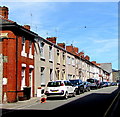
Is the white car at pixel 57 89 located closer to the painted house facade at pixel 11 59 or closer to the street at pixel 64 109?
the painted house facade at pixel 11 59

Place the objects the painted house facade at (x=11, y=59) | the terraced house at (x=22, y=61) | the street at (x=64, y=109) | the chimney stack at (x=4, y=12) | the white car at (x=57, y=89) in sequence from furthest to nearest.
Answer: the chimney stack at (x=4, y=12) → the white car at (x=57, y=89) → the terraced house at (x=22, y=61) → the painted house facade at (x=11, y=59) → the street at (x=64, y=109)

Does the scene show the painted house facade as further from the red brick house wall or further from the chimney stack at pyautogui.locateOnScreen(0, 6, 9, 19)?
the chimney stack at pyautogui.locateOnScreen(0, 6, 9, 19)

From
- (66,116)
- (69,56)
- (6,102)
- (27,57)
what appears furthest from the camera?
(69,56)

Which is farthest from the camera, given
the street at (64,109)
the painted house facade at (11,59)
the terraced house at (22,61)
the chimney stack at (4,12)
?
the chimney stack at (4,12)

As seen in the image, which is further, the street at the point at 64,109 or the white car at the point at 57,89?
the white car at the point at 57,89

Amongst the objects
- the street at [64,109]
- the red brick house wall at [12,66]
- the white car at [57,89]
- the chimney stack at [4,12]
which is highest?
the chimney stack at [4,12]

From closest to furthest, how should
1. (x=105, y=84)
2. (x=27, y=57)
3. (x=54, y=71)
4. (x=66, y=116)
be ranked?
(x=66, y=116)
(x=27, y=57)
(x=54, y=71)
(x=105, y=84)

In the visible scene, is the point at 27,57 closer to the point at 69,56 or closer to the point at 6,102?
the point at 6,102

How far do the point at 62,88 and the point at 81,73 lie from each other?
29.3m

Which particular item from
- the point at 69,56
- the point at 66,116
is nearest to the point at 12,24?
the point at 66,116

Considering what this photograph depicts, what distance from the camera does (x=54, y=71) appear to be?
31.1m

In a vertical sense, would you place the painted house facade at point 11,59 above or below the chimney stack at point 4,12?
below

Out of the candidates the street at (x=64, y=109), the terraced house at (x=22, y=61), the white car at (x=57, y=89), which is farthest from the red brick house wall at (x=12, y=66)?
the street at (x=64, y=109)

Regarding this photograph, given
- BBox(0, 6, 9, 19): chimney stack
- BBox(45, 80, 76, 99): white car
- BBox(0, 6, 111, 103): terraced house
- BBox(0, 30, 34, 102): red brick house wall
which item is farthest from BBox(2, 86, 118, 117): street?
BBox(0, 6, 9, 19): chimney stack
